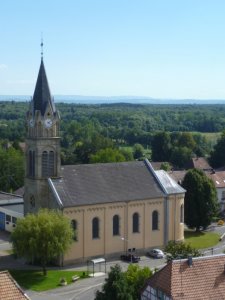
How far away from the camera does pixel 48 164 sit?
70562 mm

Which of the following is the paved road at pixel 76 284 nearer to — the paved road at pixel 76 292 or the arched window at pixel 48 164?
the paved road at pixel 76 292

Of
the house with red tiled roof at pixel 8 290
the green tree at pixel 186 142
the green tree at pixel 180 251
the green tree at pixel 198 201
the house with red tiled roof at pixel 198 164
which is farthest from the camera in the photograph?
the green tree at pixel 186 142

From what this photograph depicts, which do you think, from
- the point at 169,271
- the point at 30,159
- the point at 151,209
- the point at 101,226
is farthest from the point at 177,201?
the point at 169,271

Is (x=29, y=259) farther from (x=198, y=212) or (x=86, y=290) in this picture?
(x=198, y=212)

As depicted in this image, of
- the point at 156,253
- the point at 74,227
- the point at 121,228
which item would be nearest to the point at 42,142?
the point at 74,227

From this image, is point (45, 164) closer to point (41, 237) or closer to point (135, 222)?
point (41, 237)

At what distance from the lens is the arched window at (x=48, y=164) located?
7031 cm

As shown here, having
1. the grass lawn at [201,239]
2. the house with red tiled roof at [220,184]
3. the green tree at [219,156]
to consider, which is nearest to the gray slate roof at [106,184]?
the grass lawn at [201,239]

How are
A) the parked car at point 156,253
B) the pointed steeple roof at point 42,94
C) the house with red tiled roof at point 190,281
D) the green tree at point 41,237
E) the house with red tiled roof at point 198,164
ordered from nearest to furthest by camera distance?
the house with red tiled roof at point 190,281 → the green tree at point 41,237 → the pointed steeple roof at point 42,94 → the parked car at point 156,253 → the house with red tiled roof at point 198,164

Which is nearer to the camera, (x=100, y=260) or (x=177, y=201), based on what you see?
(x=100, y=260)

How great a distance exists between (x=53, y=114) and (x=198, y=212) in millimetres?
27029

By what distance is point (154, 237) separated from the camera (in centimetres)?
7606

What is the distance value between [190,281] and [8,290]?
14.1 m

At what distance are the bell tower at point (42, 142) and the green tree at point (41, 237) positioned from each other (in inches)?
259
